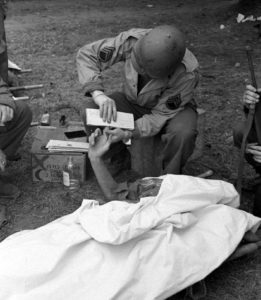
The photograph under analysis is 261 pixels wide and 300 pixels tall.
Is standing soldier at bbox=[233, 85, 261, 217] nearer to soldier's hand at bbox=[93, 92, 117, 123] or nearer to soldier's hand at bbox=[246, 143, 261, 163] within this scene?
soldier's hand at bbox=[246, 143, 261, 163]

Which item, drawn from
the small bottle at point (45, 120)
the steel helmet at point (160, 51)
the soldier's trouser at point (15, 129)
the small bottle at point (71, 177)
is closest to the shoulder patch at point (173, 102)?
the steel helmet at point (160, 51)

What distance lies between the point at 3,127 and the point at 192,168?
1.64 m

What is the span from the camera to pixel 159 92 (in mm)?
3447

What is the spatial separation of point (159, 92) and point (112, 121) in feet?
1.41

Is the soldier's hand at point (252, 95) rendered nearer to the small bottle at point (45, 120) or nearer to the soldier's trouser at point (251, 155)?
the soldier's trouser at point (251, 155)

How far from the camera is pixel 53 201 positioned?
3.59 m

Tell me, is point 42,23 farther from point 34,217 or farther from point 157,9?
point 34,217

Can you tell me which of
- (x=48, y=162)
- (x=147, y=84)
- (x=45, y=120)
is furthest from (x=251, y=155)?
(x=45, y=120)

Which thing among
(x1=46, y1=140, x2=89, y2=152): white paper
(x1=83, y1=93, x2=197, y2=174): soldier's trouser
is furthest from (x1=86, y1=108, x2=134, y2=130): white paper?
(x1=46, y1=140, x2=89, y2=152): white paper

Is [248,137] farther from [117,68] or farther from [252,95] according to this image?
[117,68]

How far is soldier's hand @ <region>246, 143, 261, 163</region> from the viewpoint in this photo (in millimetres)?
3199

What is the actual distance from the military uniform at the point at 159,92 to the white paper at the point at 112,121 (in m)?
0.07

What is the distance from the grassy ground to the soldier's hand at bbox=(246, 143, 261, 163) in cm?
47

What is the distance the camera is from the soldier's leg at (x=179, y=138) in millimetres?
3361
